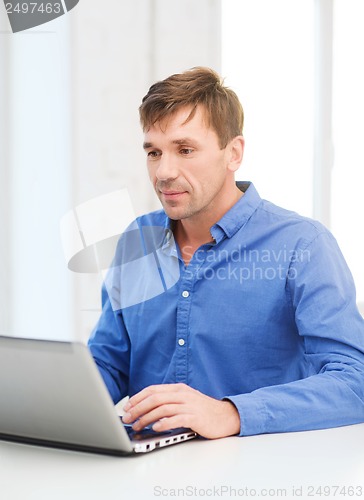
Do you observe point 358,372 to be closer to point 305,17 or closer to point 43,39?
point 43,39

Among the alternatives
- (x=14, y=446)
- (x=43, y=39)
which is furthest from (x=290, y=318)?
(x=43, y=39)

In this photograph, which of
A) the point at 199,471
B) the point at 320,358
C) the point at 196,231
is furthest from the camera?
the point at 196,231

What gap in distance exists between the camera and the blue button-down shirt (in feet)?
5.06

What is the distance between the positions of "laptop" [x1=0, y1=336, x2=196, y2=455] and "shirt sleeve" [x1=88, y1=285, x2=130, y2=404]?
0.54m

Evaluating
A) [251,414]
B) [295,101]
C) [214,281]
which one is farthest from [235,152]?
[295,101]

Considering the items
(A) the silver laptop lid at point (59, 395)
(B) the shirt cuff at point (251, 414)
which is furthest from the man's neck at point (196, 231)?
(A) the silver laptop lid at point (59, 395)

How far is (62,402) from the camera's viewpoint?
111cm

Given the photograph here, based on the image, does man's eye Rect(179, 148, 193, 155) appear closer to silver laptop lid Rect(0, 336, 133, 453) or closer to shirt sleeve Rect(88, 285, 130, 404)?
shirt sleeve Rect(88, 285, 130, 404)

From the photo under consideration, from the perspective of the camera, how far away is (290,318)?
1660mm

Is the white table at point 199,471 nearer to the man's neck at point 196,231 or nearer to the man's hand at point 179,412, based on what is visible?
the man's hand at point 179,412

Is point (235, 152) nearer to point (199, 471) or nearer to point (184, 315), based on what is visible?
point (184, 315)

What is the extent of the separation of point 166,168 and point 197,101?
17 centimetres

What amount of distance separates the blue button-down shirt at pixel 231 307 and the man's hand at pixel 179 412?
11.8 inches

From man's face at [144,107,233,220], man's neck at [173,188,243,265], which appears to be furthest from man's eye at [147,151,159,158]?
man's neck at [173,188,243,265]
